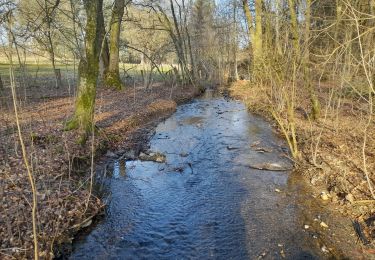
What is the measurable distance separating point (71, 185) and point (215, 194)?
3.62m

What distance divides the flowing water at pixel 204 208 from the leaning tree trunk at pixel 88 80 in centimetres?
193

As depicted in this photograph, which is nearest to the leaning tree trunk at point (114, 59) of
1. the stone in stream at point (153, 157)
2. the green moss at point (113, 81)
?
the green moss at point (113, 81)

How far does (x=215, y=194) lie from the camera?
27.7 ft

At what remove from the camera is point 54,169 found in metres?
8.59

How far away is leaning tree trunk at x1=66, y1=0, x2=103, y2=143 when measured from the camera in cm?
1060

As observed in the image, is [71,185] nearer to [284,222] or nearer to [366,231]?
[284,222]

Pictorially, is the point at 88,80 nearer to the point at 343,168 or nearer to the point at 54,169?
the point at 54,169

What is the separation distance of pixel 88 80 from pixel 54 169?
140 inches

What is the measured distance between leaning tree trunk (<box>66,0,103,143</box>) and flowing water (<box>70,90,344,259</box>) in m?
1.93

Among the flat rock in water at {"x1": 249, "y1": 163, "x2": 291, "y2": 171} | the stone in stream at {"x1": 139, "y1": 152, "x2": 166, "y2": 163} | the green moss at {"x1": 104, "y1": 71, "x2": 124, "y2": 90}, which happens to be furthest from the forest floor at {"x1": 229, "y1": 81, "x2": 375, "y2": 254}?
the green moss at {"x1": 104, "y1": 71, "x2": 124, "y2": 90}

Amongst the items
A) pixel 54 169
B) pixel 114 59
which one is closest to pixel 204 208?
pixel 54 169

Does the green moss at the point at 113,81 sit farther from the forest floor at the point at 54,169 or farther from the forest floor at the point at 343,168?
the forest floor at the point at 343,168

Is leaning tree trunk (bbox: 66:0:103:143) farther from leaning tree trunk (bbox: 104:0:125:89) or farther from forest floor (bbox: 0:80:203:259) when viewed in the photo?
leaning tree trunk (bbox: 104:0:125:89)

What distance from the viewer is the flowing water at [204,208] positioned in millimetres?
6180
